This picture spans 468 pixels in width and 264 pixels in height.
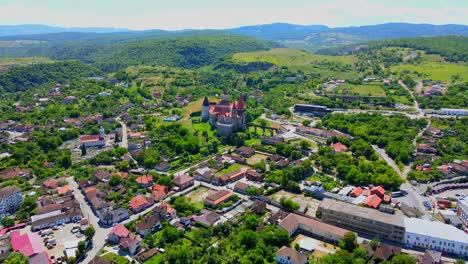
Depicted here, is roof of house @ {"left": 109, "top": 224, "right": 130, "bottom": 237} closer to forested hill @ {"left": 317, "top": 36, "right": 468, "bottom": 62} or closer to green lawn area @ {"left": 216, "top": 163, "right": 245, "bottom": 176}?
green lawn area @ {"left": 216, "top": 163, "right": 245, "bottom": 176}

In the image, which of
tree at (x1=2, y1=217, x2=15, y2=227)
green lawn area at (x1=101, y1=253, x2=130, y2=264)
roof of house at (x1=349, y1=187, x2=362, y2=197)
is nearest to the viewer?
green lawn area at (x1=101, y1=253, x2=130, y2=264)

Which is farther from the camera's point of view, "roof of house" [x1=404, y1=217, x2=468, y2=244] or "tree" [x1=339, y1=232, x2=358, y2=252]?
"roof of house" [x1=404, y1=217, x2=468, y2=244]

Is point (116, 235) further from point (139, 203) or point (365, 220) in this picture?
point (365, 220)

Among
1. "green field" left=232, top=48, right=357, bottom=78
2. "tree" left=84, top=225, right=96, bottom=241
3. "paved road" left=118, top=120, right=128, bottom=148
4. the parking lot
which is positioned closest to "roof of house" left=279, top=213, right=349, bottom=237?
"tree" left=84, top=225, right=96, bottom=241

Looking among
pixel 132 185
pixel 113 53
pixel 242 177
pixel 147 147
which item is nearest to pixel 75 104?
pixel 147 147

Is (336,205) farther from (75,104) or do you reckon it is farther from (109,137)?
(75,104)

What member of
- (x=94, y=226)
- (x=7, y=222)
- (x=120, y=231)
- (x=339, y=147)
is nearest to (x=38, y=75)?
(x=7, y=222)

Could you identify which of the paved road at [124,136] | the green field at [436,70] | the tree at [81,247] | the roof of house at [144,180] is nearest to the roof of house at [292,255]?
the tree at [81,247]
